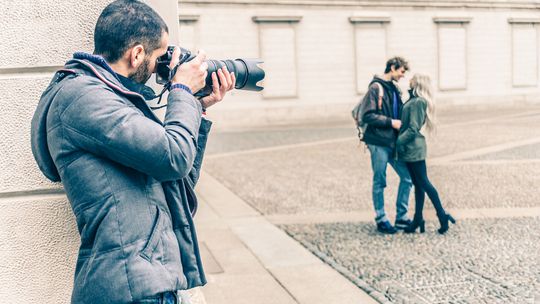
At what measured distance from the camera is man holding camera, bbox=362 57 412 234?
5895 mm

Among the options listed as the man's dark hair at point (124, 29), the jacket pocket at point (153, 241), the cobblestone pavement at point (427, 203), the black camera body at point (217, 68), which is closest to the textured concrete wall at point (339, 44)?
the cobblestone pavement at point (427, 203)

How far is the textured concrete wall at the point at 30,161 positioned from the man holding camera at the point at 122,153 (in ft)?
2.20

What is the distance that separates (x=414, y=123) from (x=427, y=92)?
0.33 meters

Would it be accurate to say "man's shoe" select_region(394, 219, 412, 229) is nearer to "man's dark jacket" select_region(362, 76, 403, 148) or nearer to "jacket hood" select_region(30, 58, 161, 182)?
"man's dark jacket" select_region(362, 76, 403, 148)

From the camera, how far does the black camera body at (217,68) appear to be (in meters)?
1.90

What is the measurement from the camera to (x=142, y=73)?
1.87 metres

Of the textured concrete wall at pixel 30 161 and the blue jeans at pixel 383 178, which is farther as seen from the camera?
the blue jeans at pixel 383 178

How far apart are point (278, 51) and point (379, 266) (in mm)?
17874

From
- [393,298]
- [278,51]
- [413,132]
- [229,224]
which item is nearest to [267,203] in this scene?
[229,224]

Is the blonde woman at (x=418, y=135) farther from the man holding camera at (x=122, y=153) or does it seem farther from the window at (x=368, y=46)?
the window at (x=368, y=46)

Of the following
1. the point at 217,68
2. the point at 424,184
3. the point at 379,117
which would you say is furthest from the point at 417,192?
the point at 217,68

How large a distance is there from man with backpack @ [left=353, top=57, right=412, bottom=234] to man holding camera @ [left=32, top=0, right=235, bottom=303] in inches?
166

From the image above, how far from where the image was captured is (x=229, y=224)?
22.0ft

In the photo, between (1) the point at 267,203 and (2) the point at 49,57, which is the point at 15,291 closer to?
(2) the point at 49,57
